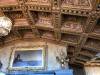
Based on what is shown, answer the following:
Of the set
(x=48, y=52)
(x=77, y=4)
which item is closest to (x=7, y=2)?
(x=77, y=4)

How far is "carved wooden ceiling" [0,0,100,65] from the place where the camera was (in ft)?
12.6

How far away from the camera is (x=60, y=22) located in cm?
431


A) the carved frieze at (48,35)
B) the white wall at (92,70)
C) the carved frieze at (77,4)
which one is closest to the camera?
the carved frieze at (77,4)

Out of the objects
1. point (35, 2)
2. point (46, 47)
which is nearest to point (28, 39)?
point (46, 47)

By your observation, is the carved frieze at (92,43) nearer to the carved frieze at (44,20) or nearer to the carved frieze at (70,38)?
the carved frieze at (70,38)

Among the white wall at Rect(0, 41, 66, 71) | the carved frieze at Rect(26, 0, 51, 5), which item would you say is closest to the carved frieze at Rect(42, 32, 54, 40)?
the white wall at Rect(0, 41, 66, 71)

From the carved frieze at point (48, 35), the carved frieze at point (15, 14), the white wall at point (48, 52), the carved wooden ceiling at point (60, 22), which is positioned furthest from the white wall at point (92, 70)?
the carved frieze at point (15, 14)

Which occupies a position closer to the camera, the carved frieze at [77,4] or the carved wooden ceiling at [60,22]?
the carved frieze at [77,4]

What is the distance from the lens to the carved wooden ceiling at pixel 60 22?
384cm

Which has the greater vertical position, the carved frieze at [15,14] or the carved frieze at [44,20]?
the carved frieze at [15,14]

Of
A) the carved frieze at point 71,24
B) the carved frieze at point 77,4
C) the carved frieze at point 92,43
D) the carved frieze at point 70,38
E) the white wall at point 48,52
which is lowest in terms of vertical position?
the white wall at point 48,52

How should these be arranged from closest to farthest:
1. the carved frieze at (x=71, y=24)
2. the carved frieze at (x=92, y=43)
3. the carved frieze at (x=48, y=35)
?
1. the carved frieze at (x=71, y=24)
2. the carved frieze at (x=92, y=43)
3. the carved frieze at (x=48, y=35)

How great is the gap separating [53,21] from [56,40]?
814 millimetres

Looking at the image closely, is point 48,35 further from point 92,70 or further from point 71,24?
point 92,70
